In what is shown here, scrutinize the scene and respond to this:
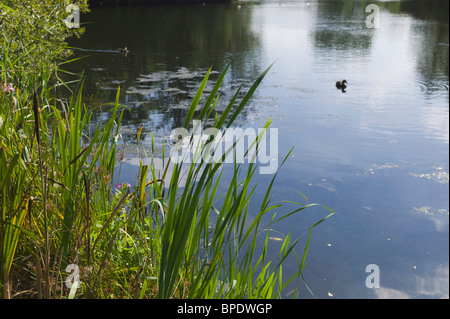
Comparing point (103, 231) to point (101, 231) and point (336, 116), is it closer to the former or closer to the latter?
point (101, 231)

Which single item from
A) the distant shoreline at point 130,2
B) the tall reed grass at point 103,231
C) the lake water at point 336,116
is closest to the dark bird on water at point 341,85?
the lake water at point 336,116

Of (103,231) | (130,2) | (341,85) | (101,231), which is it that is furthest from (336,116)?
(130,2)

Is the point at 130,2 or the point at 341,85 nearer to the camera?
the point at 341,85

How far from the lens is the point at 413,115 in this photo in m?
7.44

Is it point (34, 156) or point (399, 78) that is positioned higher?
point (34, 156)

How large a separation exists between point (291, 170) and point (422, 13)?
813 inches

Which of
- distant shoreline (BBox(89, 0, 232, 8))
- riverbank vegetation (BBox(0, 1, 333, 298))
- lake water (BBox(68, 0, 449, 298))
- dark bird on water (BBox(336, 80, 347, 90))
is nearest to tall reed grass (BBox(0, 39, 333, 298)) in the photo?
riverbank vegetation (BBox(0, 1, 333, 298))

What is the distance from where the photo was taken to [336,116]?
7285 mm

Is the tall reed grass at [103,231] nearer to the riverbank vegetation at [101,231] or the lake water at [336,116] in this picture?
the riverbank vegetation at [101,231]

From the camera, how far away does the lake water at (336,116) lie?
3.71m

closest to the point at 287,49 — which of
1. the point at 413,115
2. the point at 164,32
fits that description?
the point at 164,32

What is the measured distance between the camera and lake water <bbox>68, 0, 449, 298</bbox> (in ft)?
12.2
